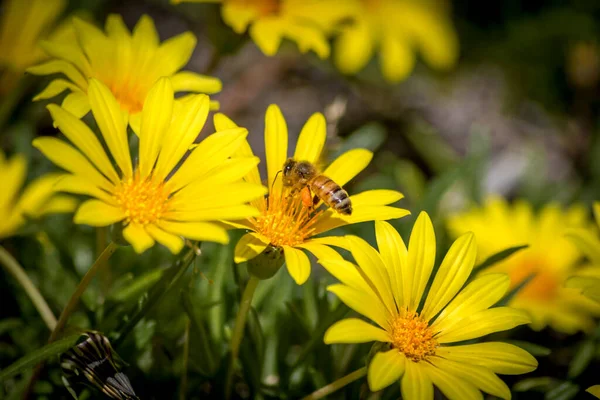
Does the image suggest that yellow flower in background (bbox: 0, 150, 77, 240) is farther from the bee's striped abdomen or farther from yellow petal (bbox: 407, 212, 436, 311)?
yellow petal (bbox: 407, 212, 436, 311)

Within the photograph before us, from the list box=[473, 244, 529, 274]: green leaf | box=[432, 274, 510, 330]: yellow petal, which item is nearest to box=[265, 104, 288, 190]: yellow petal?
box=[432, 274, 510, 330]: yellow petal

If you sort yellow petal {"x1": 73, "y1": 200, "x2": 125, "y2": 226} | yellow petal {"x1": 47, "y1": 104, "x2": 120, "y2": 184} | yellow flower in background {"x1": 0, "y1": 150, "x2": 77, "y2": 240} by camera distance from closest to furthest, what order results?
yellow petal {"x1": 73, "y1": 200, "x2": 125, "y2": 226}
yellow petal {"x1": 47, "y1": 104, "x2": 120, "y2": 184}
yellow flower in background {"x1": 0, "y1": 150, "x2": 77, "y2": 240}

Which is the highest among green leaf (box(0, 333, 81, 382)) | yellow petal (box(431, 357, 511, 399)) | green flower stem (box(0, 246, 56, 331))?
yellow petal (box(431, 357, 511, 399))

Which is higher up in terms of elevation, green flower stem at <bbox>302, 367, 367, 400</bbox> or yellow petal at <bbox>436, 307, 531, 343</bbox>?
yellow petal at <bbox>436, 307, 531, 343</bbox>

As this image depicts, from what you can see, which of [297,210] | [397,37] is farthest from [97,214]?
[397,37]

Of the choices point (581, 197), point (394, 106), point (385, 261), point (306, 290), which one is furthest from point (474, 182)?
point (385, 261)

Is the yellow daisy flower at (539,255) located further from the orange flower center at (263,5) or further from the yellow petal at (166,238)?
the yellow petal at (166,238)

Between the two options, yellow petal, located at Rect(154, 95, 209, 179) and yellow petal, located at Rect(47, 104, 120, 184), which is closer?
yellow petal, located at Rect(47, 104, 120, 184)
